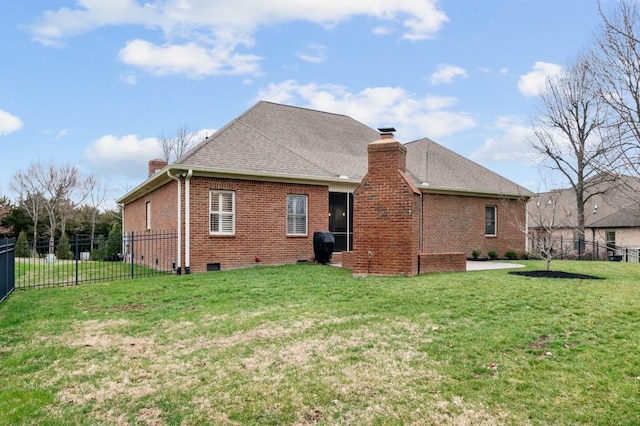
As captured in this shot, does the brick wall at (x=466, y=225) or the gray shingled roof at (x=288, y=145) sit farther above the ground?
the gray shingled roof at (x=288, y=145)

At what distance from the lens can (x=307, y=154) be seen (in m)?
17.3

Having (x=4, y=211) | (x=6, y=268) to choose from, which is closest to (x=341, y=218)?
(x=6, y=268)

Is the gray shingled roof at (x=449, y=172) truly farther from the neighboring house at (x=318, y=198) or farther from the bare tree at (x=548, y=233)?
the bare tree at (x=548, y=233)

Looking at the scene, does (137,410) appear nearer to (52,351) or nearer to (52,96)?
(52,351)

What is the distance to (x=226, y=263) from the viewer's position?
13930mm

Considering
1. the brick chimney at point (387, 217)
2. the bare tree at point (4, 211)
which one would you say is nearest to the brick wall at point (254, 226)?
the brick chimney at point (387, 217)

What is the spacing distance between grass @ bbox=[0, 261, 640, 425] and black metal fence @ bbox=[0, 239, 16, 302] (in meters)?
1.55

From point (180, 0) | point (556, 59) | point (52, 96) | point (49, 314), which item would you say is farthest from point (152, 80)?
point (556, 59)

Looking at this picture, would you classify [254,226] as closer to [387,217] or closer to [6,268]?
[387,217]

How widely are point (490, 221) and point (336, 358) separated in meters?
17.7

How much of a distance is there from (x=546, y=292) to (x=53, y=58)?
14.7 metres

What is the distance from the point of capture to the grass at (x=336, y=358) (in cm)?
376

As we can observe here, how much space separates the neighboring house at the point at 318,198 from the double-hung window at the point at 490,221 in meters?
0.05

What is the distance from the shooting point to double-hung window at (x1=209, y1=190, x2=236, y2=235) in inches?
545
